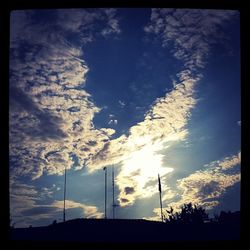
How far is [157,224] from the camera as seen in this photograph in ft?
92.1

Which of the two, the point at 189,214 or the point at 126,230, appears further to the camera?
the point at 189,214

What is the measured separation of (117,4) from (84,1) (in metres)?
0.21

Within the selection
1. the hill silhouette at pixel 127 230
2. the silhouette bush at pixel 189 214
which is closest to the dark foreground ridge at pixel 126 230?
the hill silhouette at pixel 127 230

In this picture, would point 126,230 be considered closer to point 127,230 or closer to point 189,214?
point 127,230

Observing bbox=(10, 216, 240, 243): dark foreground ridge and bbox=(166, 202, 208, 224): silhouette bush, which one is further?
bbox=(166, 202, 208, 224): silhouette bush

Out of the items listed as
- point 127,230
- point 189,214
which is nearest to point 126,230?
point 127,230

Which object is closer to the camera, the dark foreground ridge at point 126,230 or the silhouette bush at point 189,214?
the dark foreground ridge at point 126,230

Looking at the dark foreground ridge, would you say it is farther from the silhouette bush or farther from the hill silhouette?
the silhouette bush

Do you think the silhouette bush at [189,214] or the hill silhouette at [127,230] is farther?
the silhouette bush at [189,214]

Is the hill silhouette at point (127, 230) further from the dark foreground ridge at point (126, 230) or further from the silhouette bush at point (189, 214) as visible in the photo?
the silhouette bush at point (189, 214)

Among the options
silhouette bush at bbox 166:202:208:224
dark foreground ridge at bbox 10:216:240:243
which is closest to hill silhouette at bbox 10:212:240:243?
dark foreground ridge at bbox 10:216:240:243
